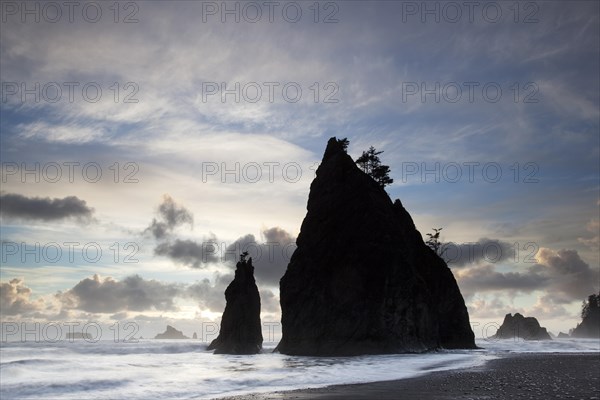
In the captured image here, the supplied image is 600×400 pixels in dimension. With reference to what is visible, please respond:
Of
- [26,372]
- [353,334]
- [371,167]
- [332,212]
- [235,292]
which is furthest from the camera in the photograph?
[371,167]

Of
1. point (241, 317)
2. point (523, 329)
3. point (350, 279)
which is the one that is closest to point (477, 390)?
point (350, 279)

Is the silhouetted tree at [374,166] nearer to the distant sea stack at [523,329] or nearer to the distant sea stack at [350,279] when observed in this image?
the distant sea stack at [350,279]

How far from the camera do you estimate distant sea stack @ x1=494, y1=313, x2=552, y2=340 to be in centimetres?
18600

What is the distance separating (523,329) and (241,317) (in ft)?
510

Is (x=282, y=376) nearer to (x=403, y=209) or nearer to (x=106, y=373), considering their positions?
(x=106, y=373)

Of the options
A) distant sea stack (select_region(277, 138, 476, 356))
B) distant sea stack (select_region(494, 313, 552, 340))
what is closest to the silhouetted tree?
distant sea stack (select_region(277, 138, 476, 356))

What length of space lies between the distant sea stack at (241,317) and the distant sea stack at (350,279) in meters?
9.07

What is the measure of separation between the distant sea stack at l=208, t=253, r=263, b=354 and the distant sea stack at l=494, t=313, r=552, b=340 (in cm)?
15066

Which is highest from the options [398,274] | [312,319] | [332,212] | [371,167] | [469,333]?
[371,167]

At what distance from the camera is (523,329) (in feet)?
615

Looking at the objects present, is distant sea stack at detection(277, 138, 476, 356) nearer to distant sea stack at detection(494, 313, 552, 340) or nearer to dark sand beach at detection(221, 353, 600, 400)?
dark sand beach at detection(221, 353, 600, 400)

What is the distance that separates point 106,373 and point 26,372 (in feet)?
15.2

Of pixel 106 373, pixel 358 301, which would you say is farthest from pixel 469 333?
pixel 106 373

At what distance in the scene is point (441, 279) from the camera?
7262cm
